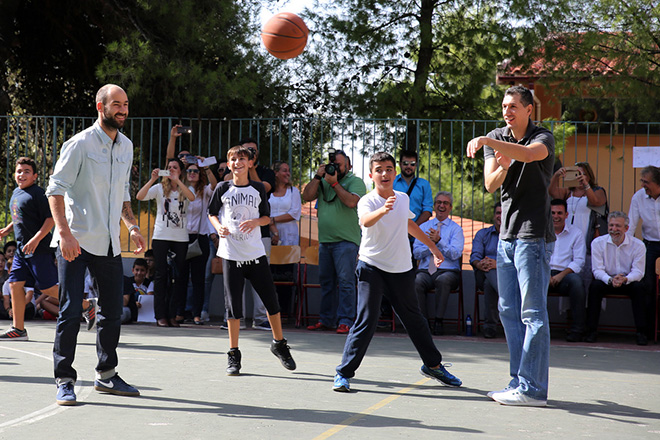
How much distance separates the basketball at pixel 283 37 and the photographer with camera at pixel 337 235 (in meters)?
1.51

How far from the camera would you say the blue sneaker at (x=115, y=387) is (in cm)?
592

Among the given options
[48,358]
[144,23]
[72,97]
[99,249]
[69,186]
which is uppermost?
[144,23]

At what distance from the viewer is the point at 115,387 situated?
5.93 metres

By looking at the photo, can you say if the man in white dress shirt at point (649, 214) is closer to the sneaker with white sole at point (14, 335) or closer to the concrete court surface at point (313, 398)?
the concrete court surface at point (313, 398)

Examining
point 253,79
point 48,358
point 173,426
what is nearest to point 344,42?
point 253,79

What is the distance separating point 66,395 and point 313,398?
1690 millimetres

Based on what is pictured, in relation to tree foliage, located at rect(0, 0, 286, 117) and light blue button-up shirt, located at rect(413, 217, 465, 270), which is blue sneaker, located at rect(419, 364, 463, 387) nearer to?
light blue button-up shirt, located at rect(413, 217, 465, 270)

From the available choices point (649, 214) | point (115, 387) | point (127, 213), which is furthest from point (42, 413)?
point (649, 214)

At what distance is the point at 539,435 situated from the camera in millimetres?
4898

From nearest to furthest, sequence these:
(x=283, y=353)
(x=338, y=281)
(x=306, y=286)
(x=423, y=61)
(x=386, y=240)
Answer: (x=386, y=240)
(x=283, y=353)
(x=338, y=281)
(x=306, y=286)
(x=423, y=61)

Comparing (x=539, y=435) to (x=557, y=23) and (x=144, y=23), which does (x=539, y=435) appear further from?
(x=557, y=23)

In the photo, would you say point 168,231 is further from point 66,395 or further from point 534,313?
point 534,313

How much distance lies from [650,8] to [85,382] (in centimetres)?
1282

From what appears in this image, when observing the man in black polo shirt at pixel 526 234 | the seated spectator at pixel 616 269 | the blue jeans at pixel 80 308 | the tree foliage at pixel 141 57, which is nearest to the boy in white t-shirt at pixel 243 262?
the blue jeans at pixel 80 308
